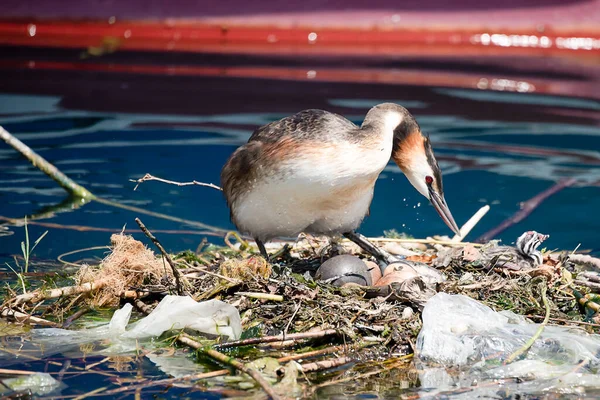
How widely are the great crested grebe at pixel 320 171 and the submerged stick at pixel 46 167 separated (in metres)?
2.49

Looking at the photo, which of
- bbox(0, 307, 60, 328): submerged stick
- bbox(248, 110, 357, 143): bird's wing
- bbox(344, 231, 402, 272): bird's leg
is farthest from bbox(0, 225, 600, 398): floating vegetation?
bbox(248, 110, 357, 143): bird's wing

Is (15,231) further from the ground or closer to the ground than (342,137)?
closer to the ground

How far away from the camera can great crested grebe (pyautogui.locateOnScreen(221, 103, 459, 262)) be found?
5980mm

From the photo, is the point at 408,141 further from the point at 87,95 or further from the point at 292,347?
the point at 87,95

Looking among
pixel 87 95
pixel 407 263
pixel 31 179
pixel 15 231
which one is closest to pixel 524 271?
pixel 407 263

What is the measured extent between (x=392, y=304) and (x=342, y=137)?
1.12m

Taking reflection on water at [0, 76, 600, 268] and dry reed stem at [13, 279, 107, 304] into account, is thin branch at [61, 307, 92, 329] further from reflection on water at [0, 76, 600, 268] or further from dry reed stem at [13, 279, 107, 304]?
reflection on water at [0, 76, 600, 268]

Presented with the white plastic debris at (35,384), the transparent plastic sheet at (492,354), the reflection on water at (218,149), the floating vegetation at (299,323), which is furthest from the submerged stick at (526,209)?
the white plastic debris at (35,384)

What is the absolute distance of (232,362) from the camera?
5.05 meters

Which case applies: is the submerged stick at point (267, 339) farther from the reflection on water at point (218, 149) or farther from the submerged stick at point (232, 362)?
the reflection on water at point (218, 149)

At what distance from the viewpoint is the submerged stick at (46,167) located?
8305 millimetres

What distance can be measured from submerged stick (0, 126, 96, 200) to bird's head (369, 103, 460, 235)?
363cm

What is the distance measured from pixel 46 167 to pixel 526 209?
487 centimetres

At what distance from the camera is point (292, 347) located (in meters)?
5.48
